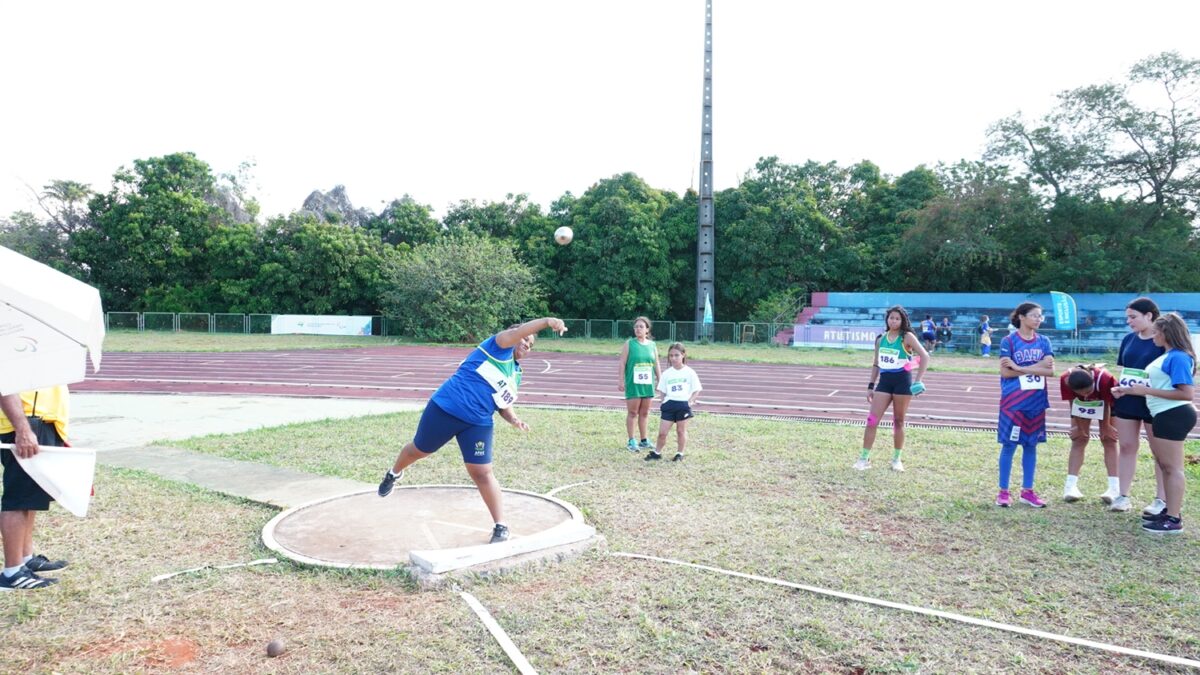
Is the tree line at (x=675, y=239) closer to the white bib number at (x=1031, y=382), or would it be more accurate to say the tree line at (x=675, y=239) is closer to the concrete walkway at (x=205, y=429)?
the concrete walkway at (x=205, y=429)

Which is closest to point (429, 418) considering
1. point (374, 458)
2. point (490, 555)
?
point (490, 555)

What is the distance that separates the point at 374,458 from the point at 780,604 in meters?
5.45

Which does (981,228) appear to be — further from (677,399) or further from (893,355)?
(677,399)

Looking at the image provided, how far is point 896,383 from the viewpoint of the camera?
796 cm

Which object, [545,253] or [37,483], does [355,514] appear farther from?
[545,253]

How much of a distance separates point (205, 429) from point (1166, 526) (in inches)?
425

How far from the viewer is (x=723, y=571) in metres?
4.81

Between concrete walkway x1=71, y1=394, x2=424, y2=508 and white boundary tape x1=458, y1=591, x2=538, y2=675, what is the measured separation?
9.02 feet

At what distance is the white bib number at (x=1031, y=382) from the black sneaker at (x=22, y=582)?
719 cm

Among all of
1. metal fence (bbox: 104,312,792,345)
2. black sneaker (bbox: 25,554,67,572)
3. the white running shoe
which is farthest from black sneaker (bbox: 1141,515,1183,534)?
metal fence (bbox: 104,312,792,345)

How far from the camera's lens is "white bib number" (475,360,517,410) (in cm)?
Result: 516

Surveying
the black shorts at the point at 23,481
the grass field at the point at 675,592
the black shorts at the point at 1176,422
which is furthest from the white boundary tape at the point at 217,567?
the black shorts at the point at 1176,422

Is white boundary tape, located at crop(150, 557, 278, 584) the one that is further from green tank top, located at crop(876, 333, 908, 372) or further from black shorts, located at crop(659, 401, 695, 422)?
green tank top, located at crop(876, 333, 908, 372)

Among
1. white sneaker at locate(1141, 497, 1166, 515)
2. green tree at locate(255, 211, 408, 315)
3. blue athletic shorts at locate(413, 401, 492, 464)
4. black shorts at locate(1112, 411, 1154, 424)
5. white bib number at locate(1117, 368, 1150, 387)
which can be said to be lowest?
white sneaker at locate(1141, 497, 1166, 515)
